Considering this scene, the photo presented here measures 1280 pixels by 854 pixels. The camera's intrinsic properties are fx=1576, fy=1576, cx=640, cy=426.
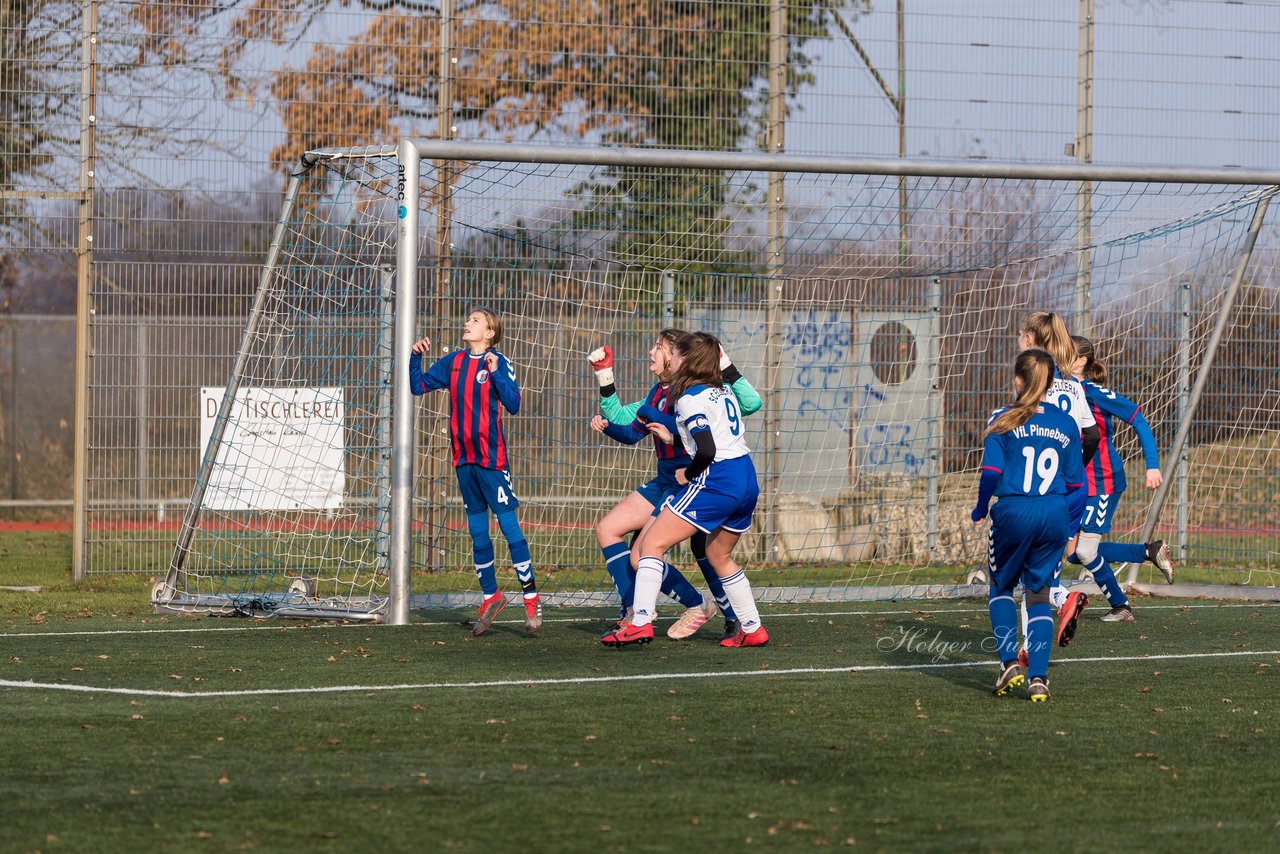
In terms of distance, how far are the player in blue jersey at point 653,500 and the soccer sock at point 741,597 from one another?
0.29 m

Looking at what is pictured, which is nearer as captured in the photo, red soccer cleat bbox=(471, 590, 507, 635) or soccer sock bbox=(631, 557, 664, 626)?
soccer sock bbox=(631, 557, 664, 626)

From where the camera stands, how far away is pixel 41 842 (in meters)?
4.28

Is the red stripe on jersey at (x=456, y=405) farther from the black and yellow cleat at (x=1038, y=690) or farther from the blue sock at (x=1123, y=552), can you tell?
the blue sock at (x=1123, y=552)

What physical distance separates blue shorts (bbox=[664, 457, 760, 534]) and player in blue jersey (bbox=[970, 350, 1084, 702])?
147cm

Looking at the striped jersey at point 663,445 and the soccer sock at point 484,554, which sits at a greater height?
the striped jersey at point 663,445

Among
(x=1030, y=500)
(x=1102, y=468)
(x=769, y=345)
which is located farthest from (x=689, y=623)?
(x=769, y=345)

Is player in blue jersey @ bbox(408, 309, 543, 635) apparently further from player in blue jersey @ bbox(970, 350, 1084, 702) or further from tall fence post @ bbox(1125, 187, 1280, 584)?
tall fence post @ bbox(1125, 187, 1280, 584)

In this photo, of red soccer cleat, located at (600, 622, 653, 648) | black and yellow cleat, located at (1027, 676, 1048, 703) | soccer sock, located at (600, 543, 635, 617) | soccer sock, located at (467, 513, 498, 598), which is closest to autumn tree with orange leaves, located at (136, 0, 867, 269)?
soccer sock, located at (467, 513, 498, 598)

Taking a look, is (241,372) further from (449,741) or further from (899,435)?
(899,435)

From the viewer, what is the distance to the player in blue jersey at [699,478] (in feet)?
26.6

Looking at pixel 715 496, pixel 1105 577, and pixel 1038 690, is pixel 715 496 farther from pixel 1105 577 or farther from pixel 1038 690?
pixel 1105 577

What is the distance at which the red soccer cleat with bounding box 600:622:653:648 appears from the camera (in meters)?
8.21

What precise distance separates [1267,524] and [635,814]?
10.3 metres

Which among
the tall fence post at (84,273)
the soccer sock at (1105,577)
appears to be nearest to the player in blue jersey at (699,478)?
the soccer sock at (1105,577)
